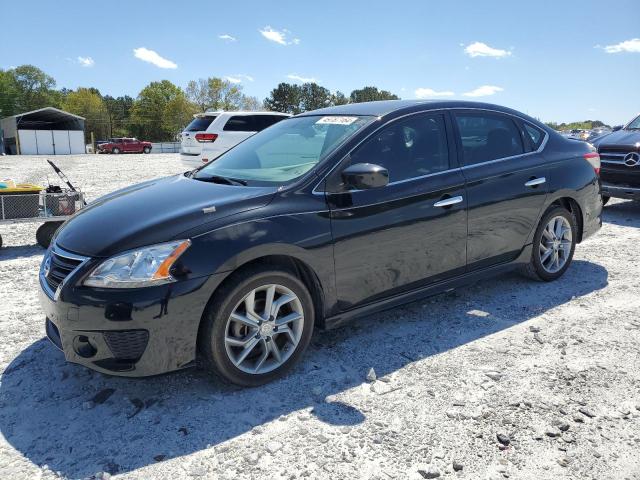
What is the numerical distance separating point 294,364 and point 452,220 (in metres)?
1.62

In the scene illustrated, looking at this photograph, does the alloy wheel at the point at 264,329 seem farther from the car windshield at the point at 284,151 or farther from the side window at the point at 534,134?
the side window at the point at 534,134

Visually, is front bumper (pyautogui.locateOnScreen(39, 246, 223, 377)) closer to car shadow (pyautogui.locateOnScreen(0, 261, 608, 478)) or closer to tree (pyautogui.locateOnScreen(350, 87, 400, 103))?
car shadow (pyautogui.locateOnScreen(0, 261, 608, 478))

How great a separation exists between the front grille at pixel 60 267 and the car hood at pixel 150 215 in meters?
0.05

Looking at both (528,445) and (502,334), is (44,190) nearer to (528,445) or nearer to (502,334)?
(502,334)

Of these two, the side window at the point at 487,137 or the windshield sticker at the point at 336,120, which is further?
the side window at the point at 487,137

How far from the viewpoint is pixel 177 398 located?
120 inches

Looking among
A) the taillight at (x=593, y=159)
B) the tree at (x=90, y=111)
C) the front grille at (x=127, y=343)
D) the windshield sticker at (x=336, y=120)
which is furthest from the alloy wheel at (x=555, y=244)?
the tree at (x=90, y=111)

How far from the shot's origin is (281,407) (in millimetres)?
2934

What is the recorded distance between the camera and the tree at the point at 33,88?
9100 centimetres

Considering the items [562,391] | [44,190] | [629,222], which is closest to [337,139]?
[562,391]

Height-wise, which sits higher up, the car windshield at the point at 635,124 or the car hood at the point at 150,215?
the car windshield at the point at 635,124

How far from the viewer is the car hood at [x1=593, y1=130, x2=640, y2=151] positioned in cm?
812

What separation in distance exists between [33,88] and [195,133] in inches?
3931

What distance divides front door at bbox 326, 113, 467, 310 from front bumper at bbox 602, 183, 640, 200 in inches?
213
